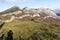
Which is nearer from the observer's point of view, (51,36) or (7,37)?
(51,36)

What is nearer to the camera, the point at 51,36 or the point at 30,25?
the point at 51,36

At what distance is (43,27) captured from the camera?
185 meters

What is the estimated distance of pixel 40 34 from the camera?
6619 inches

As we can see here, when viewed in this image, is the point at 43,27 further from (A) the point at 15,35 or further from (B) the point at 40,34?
(A) the point at 15,35

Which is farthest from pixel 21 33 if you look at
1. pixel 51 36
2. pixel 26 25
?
pixel 51 36

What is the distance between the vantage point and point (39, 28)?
184125 millimetres

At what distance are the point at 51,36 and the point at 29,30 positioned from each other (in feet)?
98.1

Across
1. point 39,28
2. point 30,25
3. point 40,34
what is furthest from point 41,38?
point 30,25

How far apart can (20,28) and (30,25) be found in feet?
43.9

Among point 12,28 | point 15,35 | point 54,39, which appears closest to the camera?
point 54,39

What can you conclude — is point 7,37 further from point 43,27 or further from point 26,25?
point 43,27

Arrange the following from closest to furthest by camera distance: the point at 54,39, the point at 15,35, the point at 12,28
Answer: the point at 54,39 < the point at 15,35 < the point at 12,28

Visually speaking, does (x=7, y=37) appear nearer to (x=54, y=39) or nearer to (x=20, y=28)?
(x=20, y=28)

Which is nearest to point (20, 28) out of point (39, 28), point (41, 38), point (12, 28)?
point (12, 28)
